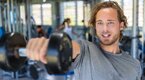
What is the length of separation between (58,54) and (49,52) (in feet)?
0.09

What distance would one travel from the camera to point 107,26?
1.28m

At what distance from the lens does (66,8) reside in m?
9.77

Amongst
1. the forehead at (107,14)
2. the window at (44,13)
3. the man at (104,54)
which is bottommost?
the man at (104,54)

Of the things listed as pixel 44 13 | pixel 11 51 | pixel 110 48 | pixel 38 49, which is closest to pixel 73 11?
pixel 44 13

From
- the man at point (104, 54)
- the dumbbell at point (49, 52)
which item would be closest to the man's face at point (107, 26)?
the man at point (104, 54)

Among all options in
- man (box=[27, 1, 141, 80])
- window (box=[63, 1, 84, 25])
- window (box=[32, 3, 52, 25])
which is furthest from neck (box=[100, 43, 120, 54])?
window (box=[32, 3, 52, 25])

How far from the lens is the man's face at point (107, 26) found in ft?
4.23

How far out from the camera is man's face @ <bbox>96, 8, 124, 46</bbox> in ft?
4.23

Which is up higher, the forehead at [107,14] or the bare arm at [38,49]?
the forehead at [107,14]

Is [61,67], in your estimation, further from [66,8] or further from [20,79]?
[66,8]

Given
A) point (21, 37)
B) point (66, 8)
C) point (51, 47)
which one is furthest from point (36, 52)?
point (66, 8)

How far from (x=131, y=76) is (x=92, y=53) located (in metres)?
0.28

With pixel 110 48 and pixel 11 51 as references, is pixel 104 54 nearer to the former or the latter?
pixel 110 48

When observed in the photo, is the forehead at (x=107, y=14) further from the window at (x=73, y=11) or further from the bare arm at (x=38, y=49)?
the window at (x=73, y=11)
